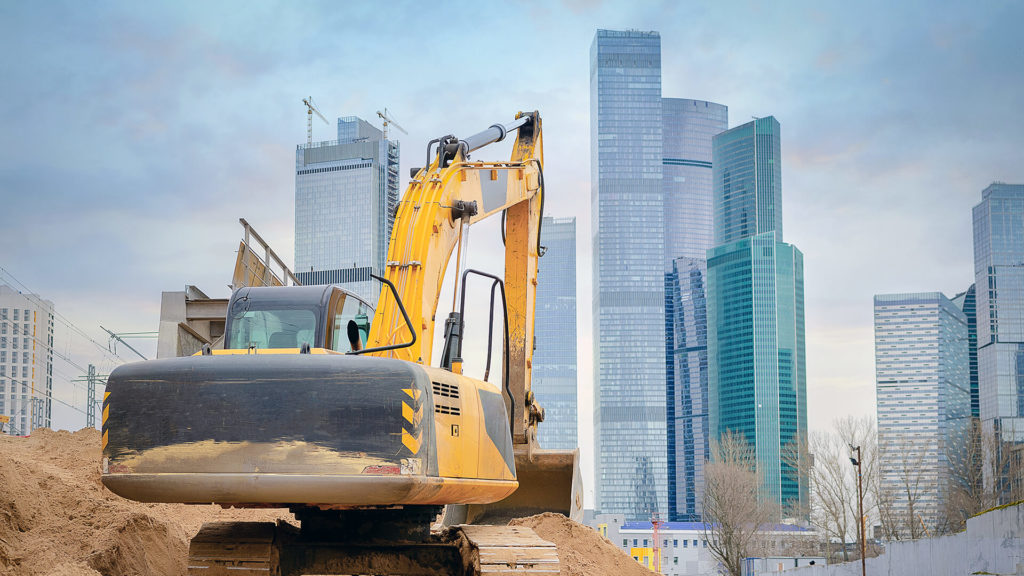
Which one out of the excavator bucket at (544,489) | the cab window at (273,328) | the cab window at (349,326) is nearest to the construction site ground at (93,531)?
the excavator bucket at (544,489)

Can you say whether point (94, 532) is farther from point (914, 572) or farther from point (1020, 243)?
point (1020, 243)

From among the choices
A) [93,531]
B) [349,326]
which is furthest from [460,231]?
[93,531]

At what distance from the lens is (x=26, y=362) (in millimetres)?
64500

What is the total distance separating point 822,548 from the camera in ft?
243

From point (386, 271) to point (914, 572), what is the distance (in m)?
22.6

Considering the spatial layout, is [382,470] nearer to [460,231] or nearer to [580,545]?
[460,231]

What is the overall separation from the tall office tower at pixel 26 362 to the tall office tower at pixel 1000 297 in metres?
124

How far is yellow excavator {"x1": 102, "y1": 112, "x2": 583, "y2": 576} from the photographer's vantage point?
737cm

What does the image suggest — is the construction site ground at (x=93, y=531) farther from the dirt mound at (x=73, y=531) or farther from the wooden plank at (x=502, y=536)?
the wooden plank at (x=502, y=536)

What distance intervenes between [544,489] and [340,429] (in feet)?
22.1

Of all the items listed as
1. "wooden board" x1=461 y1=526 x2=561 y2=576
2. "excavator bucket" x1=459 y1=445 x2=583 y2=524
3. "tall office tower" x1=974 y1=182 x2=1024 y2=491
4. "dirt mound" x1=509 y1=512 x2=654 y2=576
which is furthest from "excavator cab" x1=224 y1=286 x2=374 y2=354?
"tall office tower" x1=974 y1=182 x2=1024 y2=491

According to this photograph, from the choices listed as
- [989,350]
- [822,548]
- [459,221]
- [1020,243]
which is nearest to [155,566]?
[459,221]

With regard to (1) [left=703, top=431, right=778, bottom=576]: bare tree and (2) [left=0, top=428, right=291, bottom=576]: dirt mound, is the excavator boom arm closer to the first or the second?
(2) [left=0, top=428, right=291, bottom=576]: dirt mound

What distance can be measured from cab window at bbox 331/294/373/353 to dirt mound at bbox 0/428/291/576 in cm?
267
